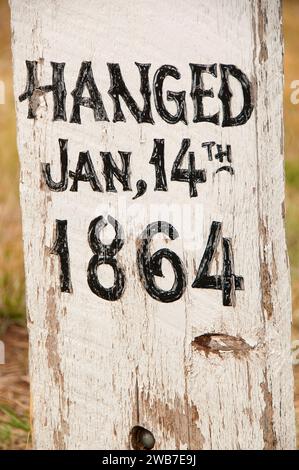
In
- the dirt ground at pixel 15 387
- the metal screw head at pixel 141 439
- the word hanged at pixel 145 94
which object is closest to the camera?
the word hanged at pixel 145 94

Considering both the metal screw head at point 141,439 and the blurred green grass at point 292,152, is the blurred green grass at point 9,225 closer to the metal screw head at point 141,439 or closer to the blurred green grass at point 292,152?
the blurred green grass at point 292,152

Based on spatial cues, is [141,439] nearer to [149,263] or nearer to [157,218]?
[149,263]

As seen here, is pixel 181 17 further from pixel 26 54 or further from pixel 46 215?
pixel 46 215

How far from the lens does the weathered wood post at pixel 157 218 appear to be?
188 cm

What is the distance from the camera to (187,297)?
1.97 metres

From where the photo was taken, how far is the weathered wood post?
1881 mm

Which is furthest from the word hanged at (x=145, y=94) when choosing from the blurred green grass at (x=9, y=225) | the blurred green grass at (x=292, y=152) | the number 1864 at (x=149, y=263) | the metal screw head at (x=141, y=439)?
the blurred green grass at (x=292, y=152)

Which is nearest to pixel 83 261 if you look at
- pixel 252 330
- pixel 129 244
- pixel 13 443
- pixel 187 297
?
pixel 129 244

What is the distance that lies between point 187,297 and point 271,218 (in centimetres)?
25

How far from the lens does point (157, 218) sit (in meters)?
1.96

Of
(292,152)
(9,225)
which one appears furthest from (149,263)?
(292,152)

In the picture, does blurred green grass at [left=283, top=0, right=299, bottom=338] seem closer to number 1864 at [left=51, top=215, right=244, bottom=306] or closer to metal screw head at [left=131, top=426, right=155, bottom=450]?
metal screw head at [left=131, top=426, right=155, bottom=450]

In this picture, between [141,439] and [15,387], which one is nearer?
[141,439]

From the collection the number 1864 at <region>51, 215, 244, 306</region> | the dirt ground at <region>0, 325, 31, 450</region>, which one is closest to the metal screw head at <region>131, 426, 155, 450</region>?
the number 1864 at <region>51, 215, 244, 306</region>
